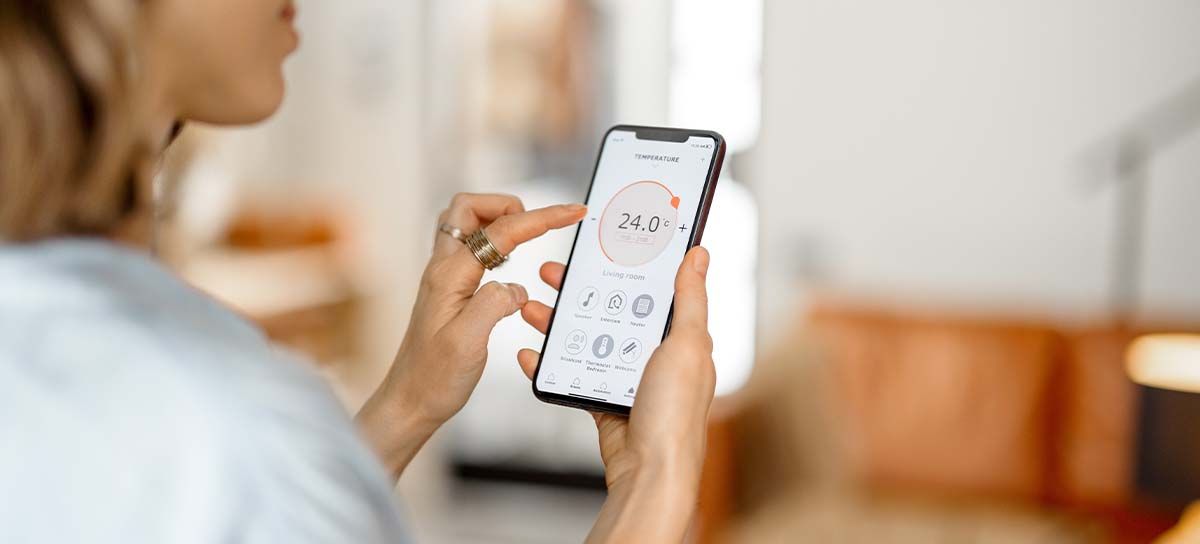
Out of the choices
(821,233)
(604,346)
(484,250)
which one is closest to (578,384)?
(604,346)

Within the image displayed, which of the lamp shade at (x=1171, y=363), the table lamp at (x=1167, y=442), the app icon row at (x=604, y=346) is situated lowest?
the table lamp at (x=1167, y=442)

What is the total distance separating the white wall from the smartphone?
2.12m

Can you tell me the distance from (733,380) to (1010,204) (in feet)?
3.27

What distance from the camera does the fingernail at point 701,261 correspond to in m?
0.82

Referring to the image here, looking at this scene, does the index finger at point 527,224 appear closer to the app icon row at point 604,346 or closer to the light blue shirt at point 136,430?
the app icon row at point 604,346

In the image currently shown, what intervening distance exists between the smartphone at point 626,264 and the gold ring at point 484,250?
8cm

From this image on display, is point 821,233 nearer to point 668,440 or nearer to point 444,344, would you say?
point 444,344

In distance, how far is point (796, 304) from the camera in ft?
10.8

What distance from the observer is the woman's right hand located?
70 centimetres

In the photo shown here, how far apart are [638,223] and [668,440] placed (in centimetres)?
30

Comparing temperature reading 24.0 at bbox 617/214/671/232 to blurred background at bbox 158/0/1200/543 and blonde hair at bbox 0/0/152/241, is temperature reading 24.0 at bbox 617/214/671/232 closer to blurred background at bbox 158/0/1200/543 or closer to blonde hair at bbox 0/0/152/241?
blonde hair at bbox 0/0/152/241

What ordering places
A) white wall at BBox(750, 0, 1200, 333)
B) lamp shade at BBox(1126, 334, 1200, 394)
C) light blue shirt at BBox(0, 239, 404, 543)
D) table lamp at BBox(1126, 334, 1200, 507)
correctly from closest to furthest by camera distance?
1. light blue shirt at BBox(0, 239, 404, 543)
2. lamp shade at BBox(1126, 334, 1200, 394)
3. table lamp at BBox(1126, 334, 1200, 507)
4. white wall at BBox(750, 0, 1200, 333)

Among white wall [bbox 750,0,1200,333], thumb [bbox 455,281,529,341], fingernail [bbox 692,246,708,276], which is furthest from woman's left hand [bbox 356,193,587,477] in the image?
white wall [bbox 750,0,1200,333]

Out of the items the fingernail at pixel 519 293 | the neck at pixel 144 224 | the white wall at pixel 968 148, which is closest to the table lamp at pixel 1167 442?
the white wall at pixel 968 148
